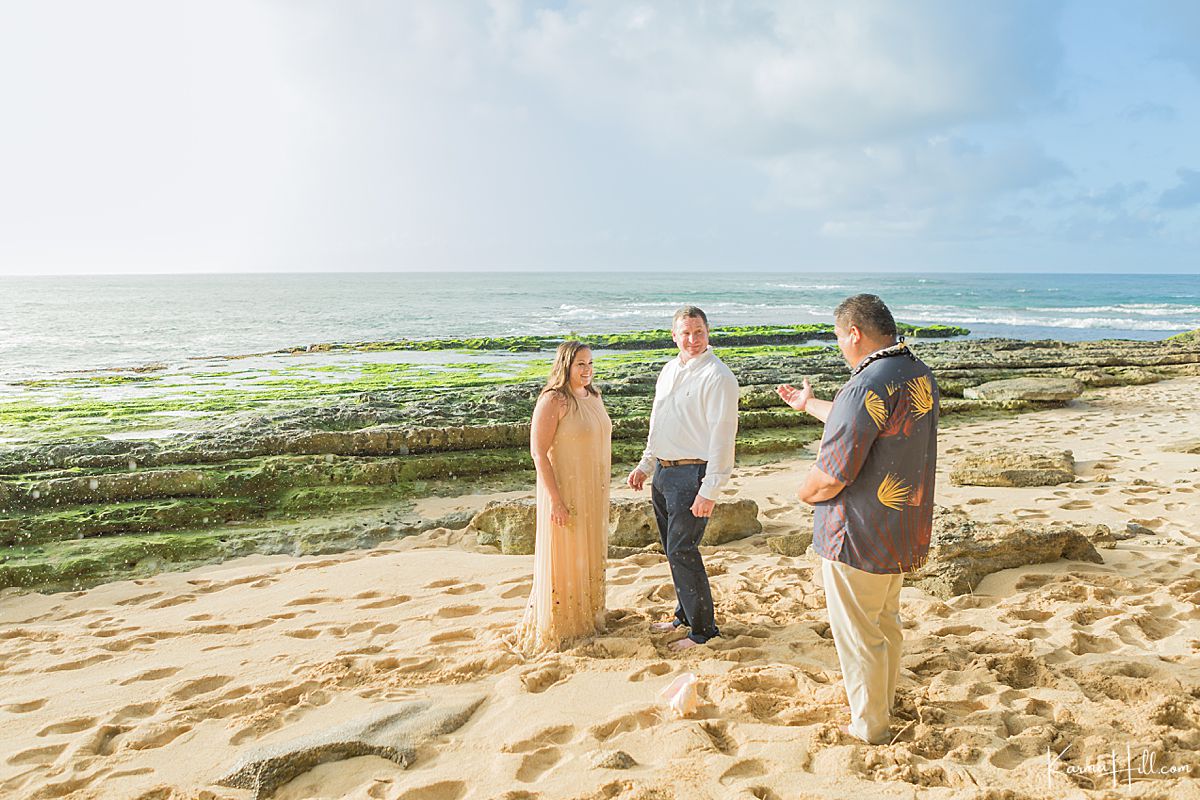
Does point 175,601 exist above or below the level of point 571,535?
below

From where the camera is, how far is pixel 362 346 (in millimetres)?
31375

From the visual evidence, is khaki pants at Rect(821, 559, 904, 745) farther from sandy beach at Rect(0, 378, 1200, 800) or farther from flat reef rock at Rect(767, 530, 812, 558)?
flat reef rock at Rect(767, 530, 812, 558)

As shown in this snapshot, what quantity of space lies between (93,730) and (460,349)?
89.3 feet

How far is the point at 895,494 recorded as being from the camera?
10.8ft

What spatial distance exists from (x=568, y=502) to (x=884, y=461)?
2071 mm

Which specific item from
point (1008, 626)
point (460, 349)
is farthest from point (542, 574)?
point (460, 349)

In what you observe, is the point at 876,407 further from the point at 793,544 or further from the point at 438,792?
the point at 793,544

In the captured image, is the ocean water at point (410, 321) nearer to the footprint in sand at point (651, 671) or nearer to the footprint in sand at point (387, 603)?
the footprint in sand at point (387, 603)

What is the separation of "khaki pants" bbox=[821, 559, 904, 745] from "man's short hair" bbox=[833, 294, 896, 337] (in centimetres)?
105

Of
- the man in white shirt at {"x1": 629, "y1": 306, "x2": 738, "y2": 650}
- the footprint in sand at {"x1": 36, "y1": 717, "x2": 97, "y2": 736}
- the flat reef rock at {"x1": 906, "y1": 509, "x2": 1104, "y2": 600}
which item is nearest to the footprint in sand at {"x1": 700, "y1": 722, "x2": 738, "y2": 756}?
the man in white shirt at {"x1": 629, "y1": 306, "x2": 738, "y2": 650}

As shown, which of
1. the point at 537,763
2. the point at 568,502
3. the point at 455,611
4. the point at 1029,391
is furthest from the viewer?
the point at 1029,391

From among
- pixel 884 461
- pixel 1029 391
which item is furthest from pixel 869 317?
pixel 1029 391

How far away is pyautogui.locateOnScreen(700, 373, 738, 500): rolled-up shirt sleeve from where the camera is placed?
4.43m

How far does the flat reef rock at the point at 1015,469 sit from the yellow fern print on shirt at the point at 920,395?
5866 mm
